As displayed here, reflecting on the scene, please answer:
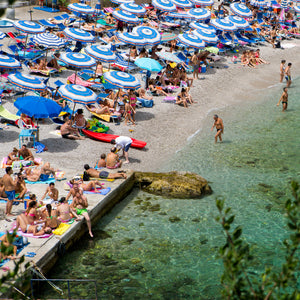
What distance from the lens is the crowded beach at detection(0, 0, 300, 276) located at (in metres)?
13.5

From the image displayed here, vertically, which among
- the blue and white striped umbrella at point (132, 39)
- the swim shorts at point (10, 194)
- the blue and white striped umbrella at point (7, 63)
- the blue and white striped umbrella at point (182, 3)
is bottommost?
the blue and white striped umbrella at point (182, 3)

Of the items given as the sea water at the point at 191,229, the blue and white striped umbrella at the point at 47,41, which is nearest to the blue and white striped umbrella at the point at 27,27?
the blue and white striped umbrella at the point at 47,41

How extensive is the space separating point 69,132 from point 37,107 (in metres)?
2.07

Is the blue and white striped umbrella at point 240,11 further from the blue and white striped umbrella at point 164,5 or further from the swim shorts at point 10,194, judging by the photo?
the swim shorts at point 10,194

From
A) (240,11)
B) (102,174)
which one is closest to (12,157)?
(102,174)

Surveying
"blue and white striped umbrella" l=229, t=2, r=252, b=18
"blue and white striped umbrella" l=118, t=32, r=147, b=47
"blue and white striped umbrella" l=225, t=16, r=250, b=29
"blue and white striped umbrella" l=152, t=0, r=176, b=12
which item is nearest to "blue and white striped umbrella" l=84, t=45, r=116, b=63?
"blue and white striped umbrella" l=118, t=32, r=147, b=47

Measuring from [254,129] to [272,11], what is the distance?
2841cm

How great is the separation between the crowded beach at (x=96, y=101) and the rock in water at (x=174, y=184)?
861mm

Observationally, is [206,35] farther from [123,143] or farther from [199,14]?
[123,143]

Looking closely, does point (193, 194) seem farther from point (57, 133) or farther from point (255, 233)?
point (57, 133)

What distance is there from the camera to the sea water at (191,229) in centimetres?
1134

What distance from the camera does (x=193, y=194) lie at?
15.4m

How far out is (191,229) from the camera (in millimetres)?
13570

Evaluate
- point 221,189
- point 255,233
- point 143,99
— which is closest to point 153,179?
point 221,189
